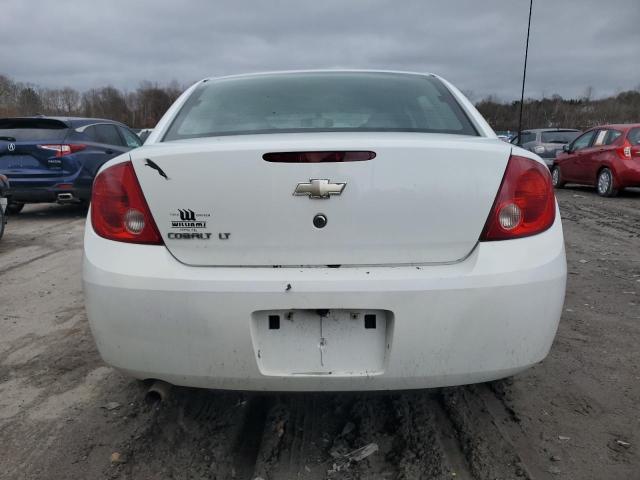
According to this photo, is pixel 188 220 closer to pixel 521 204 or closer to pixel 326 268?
pixel 326 268

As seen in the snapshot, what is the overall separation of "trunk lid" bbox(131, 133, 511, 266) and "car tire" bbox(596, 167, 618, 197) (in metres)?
10.5

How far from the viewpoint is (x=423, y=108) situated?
8.46 feet

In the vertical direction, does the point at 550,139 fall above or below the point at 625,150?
below

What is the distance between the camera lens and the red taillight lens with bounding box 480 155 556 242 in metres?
1.97

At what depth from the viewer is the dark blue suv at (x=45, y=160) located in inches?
324

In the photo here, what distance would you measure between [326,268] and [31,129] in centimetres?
808

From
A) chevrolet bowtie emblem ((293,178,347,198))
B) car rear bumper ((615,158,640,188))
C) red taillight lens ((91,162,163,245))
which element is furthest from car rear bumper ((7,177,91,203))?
car rear bumper ((615,158,640,188))

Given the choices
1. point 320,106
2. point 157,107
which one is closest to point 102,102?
point 157,107

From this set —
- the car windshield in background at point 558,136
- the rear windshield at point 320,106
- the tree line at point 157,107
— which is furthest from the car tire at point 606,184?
the tree line at point 157,107

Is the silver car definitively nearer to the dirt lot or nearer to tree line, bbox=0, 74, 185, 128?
the dirt lot

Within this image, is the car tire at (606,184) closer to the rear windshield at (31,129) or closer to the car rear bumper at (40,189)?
the car rear bumper at (40,189)

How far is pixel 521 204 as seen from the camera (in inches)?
→ 79.4

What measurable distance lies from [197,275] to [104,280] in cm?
35

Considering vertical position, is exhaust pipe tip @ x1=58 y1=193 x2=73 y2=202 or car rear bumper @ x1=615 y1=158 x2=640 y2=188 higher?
exhaust pipe tip @ x1=58 y1=193 x2=73 y2=202
